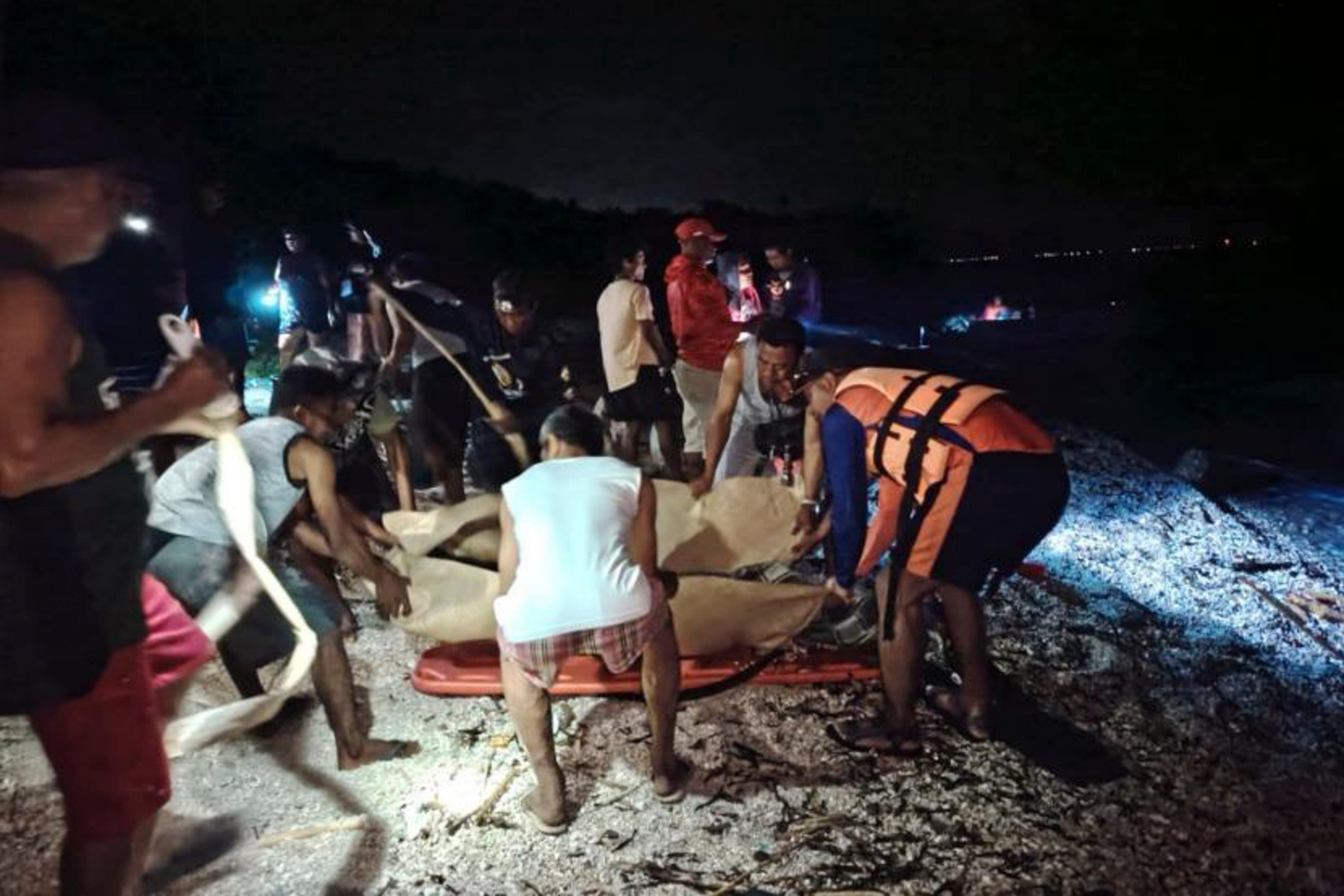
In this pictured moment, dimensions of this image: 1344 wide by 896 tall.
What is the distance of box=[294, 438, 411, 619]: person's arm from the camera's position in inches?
127

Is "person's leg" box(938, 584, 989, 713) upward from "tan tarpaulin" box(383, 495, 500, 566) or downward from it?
downward

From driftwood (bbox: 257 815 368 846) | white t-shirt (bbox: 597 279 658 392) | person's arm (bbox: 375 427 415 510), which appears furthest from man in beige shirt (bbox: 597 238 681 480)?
driftwood (bbox: 257 815 368 846)

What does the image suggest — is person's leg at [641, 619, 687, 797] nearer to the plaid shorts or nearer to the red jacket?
the plaid shorts

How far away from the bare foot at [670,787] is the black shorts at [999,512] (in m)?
1.23

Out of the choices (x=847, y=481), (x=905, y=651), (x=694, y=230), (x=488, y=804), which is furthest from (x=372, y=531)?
(x=694, y=230)

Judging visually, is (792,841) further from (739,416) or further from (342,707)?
(739,416)

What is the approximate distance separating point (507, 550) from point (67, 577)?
50.7 inches

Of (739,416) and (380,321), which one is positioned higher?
(380,321)

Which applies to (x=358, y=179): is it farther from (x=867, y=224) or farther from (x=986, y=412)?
(x=986, y=412)

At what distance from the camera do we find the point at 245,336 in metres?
6.25

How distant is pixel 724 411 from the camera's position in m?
4.66

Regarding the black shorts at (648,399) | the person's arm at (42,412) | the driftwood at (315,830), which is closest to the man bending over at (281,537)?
the driftwood at (315,830)

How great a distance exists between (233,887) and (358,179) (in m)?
28.5

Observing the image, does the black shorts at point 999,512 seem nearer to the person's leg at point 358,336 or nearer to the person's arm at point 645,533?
the person's arm at point 645,533
